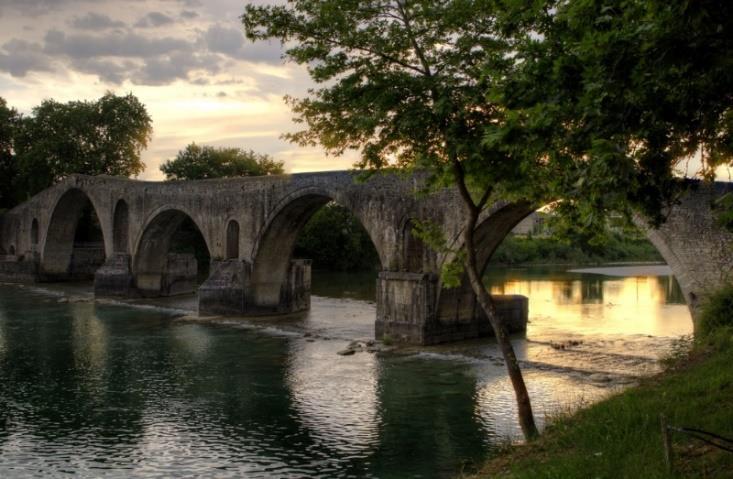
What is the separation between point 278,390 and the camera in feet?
57.5

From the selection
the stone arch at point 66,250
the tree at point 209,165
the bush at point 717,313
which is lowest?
the bush at point 717,313

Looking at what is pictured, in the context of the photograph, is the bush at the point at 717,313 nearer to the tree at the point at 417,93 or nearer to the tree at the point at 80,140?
the tree at the point at 417,93

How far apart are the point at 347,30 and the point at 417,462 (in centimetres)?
695

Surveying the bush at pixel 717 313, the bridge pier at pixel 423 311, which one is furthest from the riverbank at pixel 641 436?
the bridge pier at pixel 423 311

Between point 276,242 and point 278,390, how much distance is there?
1525cm

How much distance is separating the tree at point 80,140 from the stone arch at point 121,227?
19464mm

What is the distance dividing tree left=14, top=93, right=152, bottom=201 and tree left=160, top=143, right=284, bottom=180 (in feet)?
9.99

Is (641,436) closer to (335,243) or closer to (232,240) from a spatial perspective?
(232,240)

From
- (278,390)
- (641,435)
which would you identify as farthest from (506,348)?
(278,390)

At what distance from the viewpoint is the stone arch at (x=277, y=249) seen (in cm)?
3097

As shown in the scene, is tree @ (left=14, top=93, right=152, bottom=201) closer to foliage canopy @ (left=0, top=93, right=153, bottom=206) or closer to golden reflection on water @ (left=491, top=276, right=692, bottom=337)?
foliage canopy @ (left=0, top=93, right=153, bottom=206)

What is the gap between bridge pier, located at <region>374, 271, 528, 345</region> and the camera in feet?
75.7

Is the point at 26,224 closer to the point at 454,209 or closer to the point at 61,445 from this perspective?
the point at 454,209

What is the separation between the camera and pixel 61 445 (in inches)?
521
